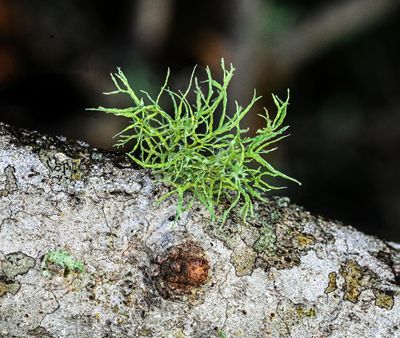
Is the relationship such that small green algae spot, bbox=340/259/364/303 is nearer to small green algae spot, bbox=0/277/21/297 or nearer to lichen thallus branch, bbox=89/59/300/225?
lichen thallus branch, bbox=89/59/300/225

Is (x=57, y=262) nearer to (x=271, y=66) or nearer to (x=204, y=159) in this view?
(x=204, y=159)

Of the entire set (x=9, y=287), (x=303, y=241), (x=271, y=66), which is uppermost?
(x=271, y=66)

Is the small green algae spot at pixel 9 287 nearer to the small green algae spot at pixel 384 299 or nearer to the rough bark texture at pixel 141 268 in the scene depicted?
the rough bark texture at pixel 141 268

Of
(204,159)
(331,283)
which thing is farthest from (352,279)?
(204,159)

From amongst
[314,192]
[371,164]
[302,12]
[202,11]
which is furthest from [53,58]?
[371,164]

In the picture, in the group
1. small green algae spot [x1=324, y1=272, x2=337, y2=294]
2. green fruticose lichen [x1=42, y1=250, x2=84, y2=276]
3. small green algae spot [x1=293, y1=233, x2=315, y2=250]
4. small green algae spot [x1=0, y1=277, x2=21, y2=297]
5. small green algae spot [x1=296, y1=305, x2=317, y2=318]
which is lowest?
small green algae spot [x1=0, y1=277, x2=21, y2=297]

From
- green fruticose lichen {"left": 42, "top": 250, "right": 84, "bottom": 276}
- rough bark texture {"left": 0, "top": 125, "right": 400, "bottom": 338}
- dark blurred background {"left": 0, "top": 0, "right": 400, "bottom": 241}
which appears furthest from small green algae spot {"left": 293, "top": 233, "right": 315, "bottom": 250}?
→ dark blurred background {"left": 0, "top": 0, "right": 400, "bottom": 241}

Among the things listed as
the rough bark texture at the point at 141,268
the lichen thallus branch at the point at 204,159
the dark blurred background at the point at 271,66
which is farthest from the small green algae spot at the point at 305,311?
the dark blurred background at the point at 271,66
